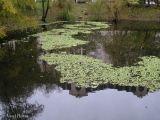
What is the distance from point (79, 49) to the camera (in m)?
32.4

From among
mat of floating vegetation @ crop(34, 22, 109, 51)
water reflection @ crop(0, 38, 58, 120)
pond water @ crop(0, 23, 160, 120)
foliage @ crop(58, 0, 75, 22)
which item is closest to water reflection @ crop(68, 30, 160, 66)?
pond water @ crop(0, 23, 160, 120)

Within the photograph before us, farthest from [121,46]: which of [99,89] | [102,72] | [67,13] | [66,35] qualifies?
[67,13]

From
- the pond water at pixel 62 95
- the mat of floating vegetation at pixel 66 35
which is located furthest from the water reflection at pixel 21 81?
the mat of floating vegetation at pixel 66 35

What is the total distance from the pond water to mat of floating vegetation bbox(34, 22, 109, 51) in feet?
8.68

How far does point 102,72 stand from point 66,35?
16.3 metres

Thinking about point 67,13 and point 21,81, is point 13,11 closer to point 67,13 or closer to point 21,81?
point 21,81

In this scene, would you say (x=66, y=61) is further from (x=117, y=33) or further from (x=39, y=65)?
(x=117, y=33)

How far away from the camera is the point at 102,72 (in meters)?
24.2

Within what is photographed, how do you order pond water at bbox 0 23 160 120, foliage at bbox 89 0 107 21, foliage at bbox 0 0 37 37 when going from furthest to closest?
foliage at bbox 89 0 107 21 → foliage at bbox 0 0 37 37 → pond water at bbox 0 23 160 120

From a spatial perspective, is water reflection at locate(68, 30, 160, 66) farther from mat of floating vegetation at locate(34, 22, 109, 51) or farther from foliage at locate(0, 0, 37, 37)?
foliage at locate(0, 0, 37, 37)

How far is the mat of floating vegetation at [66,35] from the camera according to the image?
34406mm

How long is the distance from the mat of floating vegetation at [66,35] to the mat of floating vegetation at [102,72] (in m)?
5.78

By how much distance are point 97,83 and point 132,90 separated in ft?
7.34

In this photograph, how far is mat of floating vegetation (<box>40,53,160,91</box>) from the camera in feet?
72.6
